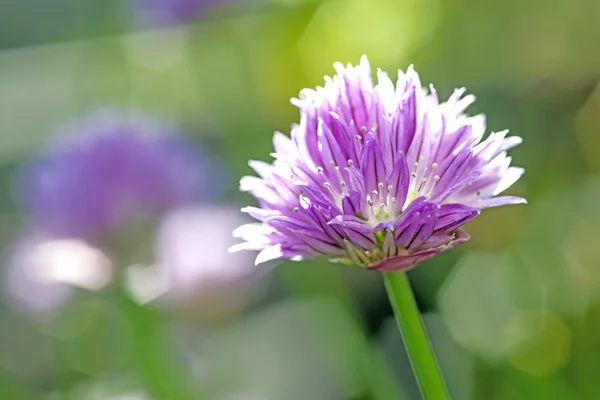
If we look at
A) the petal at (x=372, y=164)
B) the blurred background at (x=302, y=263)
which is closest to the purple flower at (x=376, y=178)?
the petal at (x=372, y=164)

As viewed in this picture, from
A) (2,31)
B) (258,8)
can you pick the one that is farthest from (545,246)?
(2,31)

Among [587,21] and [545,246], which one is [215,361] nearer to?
[545,246]

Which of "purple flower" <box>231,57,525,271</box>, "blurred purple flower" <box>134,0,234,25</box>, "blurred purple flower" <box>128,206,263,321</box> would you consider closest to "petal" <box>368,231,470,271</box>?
"purple flower" <box>231,57,525,271</box>

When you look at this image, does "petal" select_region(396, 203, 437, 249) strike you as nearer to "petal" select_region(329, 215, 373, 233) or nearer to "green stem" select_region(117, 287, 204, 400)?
"petal" select_region(329, 215, 373, 233)

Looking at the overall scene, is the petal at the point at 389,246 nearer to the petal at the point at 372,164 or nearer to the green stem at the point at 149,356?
the petal at the point at 372,164

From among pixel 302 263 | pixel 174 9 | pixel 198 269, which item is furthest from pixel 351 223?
pixel 174 9

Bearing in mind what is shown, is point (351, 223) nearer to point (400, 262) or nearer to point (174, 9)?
point (400, 262)

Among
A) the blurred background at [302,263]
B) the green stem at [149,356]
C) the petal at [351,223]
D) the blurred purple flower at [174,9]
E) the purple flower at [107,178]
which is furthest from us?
the blurred purple flower at [174,9]
